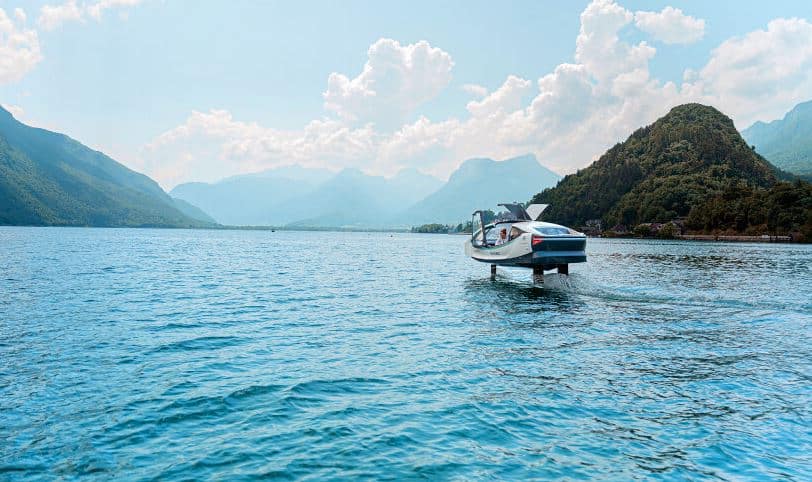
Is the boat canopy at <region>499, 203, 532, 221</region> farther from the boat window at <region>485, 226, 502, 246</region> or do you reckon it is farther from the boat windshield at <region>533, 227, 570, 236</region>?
the boat windshield at <region>533, 227, 570, 236</region>

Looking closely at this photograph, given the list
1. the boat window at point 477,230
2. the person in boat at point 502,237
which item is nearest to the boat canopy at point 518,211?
the person in boat at point 502,237

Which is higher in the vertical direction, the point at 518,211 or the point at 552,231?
the point at 518,211

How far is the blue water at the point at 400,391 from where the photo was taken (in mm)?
9070

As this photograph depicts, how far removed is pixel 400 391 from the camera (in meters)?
13.1

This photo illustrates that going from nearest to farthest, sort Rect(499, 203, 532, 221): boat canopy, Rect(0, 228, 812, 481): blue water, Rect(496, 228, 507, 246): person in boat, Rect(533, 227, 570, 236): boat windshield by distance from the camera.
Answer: Rect(0, 228, 812, 481): blue water, Rect(533, 227, 570, 236): boat windshield, Rect(496, 228, 507, 246): person in boat, Rect(499, 203, 532, 221): boat canopy

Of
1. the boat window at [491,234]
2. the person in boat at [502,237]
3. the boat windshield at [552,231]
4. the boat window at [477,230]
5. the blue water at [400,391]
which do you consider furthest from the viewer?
the boat window at [477,230]

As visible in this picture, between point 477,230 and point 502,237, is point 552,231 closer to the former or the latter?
point 502,237

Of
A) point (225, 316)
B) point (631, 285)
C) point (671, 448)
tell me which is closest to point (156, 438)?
point (671, 448)

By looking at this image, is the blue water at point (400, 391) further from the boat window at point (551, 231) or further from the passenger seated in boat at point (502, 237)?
the passenger seated in boat at point (502, 237)

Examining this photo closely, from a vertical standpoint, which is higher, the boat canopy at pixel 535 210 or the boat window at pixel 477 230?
the boat canopy at pixel 535 210

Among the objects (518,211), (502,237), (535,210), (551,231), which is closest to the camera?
(551,231)

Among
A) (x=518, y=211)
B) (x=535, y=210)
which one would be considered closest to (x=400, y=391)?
(x=518, y=211)

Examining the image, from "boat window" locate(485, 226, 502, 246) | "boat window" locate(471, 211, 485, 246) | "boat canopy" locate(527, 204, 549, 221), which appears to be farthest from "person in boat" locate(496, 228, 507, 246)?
"boat canopy" locate(527, 204, 549, 221)

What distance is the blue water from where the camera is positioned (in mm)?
9070
